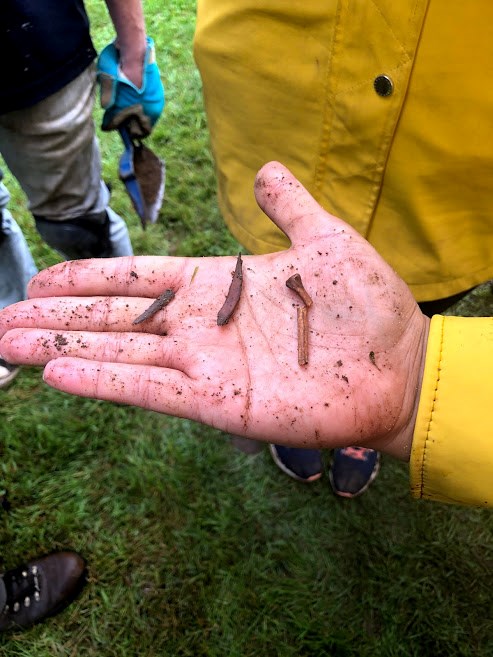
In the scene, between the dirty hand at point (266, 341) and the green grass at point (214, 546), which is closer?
the dirty hand at point (266, 341)

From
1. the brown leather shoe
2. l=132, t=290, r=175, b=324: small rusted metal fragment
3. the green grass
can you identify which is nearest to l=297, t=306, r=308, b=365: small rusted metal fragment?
l=132, t=290, r=175, b=324: small rusted metal fragment

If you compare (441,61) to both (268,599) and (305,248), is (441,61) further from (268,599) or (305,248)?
(268,599)

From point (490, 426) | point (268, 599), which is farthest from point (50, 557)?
point (490, 426)

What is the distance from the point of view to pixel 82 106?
12.0ft

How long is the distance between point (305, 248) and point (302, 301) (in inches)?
10.6

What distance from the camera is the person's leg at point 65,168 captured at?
3.47 m

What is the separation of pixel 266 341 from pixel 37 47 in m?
2.23

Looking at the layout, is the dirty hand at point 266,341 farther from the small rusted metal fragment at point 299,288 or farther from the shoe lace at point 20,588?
the shoe lace at point 20,588

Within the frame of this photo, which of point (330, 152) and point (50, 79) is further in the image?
point (50, 79)

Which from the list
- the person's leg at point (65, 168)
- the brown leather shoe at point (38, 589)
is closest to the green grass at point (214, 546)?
the brown leather shoe at point (38, 589)

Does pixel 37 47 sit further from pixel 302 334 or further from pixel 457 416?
pixel 457 416

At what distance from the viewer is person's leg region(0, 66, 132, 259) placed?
347cm

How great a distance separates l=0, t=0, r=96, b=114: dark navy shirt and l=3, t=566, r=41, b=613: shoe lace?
9.81 feet

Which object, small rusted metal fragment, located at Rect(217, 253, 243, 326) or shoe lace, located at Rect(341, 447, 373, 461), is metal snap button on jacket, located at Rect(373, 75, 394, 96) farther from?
shoe lace, located at Rect(341, 447, 373, 461)
